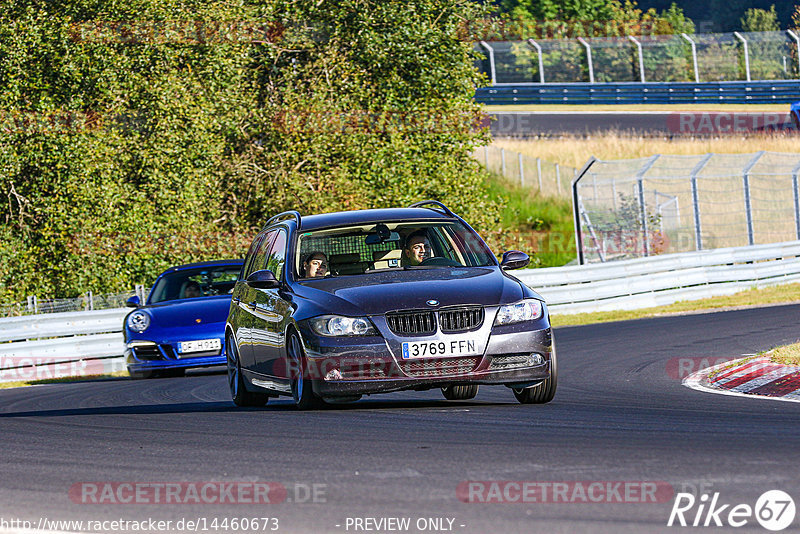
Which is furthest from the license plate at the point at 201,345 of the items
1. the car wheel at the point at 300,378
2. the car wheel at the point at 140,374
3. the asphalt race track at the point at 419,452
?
the car wheel at the point at 300,378

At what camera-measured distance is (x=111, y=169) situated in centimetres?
2645

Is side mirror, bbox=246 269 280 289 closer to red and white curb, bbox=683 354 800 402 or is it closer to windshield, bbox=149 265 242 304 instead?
red and white curb, bbox=683 354 800 402

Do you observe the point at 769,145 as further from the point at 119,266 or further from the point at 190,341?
the point at 190,341

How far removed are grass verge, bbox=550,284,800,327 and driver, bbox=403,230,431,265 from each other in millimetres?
12827

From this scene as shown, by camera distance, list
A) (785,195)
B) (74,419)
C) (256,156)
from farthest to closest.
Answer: (785,195) < (256,156) < (74,419)

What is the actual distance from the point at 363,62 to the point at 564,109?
25.6m

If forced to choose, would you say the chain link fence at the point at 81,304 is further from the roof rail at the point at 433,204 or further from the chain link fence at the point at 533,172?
the chain link fence at the point at 533,172

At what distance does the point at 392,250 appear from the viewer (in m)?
10.6

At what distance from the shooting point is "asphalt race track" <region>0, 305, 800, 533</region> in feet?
18.5

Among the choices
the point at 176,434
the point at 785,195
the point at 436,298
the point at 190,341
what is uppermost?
the point at 436,298

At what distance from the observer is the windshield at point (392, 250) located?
33.9ft

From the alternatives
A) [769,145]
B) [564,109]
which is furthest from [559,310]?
[564,109]

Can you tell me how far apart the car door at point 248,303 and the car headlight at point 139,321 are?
4668 millimetres

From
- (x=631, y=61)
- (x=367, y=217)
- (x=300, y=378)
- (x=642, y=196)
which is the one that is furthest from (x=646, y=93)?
(x=300, y=378)
